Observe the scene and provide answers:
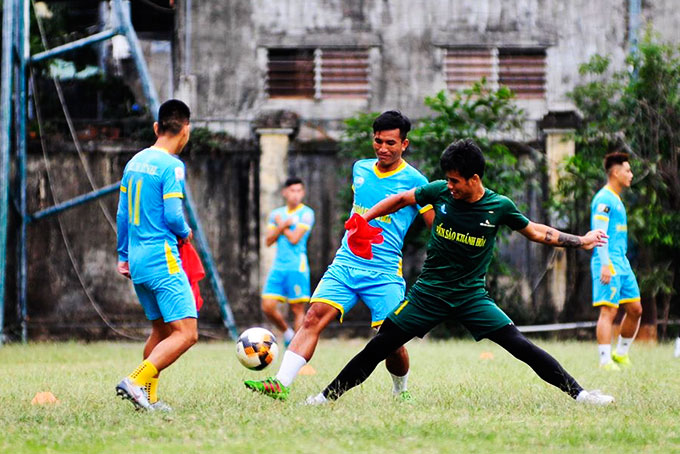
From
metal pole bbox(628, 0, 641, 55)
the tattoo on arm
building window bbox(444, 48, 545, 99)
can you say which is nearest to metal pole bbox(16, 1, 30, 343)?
building window bbox(444, 48, 545, 99)

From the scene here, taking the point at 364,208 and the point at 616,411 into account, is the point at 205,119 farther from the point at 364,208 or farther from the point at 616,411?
the point at 616,411

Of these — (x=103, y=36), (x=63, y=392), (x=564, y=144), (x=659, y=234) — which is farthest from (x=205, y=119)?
(x=63, y=392)

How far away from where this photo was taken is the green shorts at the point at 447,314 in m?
7.39

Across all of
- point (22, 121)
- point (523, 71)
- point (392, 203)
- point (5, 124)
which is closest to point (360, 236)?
point (392, 203)

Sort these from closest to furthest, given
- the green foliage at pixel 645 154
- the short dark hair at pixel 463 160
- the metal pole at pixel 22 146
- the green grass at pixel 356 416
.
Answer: the green grass at pixel 356 416 → the short dark hair at pixel 463 160 → the metal pole at pixel 22 146 → the green foliage at pixel 645 154

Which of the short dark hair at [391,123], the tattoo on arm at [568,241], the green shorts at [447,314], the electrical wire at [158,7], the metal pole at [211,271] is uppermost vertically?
the electrical wire at [158,7]

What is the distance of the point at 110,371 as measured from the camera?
10898 mm

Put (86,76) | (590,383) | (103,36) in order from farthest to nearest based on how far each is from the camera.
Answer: (86,76) < (103,36) < (590,383)

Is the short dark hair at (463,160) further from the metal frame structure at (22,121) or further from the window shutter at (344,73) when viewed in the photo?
the window shutter at (344,73)

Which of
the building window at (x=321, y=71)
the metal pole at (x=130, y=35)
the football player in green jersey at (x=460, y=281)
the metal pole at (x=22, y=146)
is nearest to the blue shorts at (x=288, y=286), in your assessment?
the metal pole at (x=130, y=35)

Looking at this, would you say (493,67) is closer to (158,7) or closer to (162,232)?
(158,7)

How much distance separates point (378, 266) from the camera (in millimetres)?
7871

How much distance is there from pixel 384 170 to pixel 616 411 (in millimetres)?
2275

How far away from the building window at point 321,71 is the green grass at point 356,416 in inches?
350
